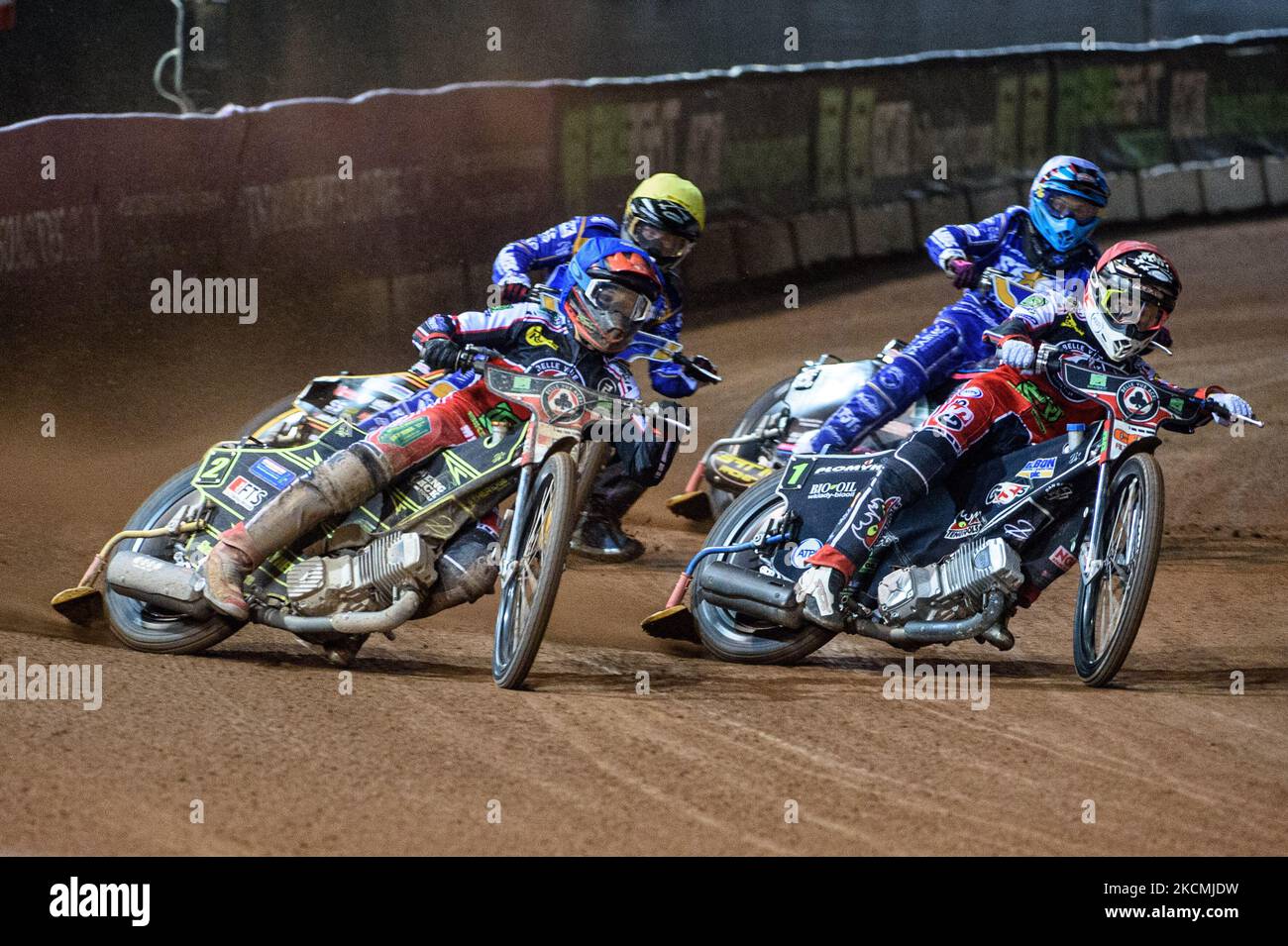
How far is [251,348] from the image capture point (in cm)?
1347

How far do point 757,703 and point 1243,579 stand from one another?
4392mm

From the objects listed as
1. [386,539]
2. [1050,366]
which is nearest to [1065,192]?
[1050,366]

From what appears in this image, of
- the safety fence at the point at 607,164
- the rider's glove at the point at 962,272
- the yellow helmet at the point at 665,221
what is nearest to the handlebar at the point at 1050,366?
the rider's glove at the point at 962,272

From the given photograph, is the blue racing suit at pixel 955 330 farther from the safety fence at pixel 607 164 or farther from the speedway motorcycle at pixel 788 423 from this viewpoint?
the safety fence at pixel 607 164

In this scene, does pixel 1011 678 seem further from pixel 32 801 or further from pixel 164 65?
pixel 164 65

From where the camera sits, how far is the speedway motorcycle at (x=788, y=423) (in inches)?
372

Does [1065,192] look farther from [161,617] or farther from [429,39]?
[429,39]

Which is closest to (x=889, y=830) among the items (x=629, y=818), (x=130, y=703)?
(x=629, y=818)

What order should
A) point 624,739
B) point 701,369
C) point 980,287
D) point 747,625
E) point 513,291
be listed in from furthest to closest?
point 980,287 → point 513,291 → point 747,625 → point 701,369 → point 624,739

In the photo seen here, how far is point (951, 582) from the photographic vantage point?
721 centimetres

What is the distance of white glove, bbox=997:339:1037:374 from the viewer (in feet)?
23.6

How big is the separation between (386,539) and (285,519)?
0.41 metres

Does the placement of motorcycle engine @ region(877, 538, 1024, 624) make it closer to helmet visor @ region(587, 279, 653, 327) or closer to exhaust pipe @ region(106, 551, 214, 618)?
helmet visor @ region(587, 279, 653, 327)

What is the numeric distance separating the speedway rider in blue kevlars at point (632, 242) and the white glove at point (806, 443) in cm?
95
